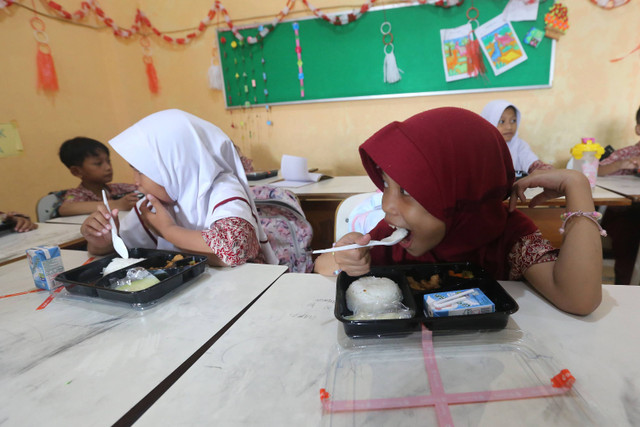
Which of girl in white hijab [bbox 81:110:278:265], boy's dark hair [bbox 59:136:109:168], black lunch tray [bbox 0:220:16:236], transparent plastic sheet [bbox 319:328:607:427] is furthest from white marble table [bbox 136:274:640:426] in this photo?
boy's dark hair [bbox 59:136:109:168]

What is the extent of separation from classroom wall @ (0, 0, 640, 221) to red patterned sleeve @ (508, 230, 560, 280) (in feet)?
8.40

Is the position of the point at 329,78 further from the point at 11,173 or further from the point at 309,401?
the point at 309,401

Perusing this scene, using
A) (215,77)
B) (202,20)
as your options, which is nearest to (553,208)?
(215,77)

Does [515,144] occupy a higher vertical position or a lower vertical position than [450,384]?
higher

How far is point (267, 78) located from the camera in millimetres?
3355

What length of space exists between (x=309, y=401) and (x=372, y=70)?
3153mm

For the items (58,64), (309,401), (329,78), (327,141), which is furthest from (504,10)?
(58,64)

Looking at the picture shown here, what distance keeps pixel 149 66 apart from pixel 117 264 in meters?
3.45

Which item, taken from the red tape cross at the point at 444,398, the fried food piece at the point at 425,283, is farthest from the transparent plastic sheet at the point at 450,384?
the fried food piece at the point at 425,283

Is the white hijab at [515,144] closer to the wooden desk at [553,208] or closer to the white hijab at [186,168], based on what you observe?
the wooden desk at [553,208]

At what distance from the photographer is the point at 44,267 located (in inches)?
34.2

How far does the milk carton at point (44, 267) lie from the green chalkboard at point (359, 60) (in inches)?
111

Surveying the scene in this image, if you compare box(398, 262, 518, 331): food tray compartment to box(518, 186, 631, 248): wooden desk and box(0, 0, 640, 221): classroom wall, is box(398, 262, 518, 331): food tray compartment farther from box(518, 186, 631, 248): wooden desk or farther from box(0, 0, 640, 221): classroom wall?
box(0, 0, 640, 221): classroom wall

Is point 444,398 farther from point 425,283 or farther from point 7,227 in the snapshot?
point 7,227
